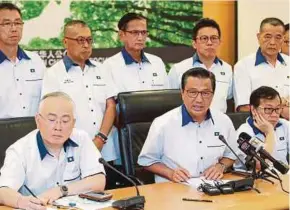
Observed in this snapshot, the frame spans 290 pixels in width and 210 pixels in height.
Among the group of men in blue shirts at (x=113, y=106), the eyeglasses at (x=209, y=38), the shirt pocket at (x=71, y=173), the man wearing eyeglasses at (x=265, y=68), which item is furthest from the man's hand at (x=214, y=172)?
the eyeglasses at (x=209, y=38)

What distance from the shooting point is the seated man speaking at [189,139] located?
2879 mm

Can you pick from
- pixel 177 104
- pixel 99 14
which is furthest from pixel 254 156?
pixel 99 14

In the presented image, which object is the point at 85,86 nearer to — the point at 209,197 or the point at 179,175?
the point at 179,175

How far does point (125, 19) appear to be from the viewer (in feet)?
11.5

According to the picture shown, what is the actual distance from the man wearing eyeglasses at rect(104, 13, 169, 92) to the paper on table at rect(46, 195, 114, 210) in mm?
1281

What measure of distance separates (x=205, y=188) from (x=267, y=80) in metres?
1.51

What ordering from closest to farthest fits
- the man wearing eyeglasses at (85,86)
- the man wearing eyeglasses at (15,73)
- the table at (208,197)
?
the table at (208,197) → the man wearing eyeglasses at (15,73) → the man wearing eyeglasses at (85,86)

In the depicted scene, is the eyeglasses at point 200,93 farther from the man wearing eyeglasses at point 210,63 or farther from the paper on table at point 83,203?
the paper on table at point 83,203

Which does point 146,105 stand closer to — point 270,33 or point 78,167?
point 78,167

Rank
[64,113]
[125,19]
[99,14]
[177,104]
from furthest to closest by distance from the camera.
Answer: [99,14] < [125,19] < [177,104] < [64,113]

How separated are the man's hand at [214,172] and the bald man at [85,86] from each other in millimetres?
743

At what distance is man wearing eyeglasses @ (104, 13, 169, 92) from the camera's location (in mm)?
3480

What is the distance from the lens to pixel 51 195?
90.0 inches

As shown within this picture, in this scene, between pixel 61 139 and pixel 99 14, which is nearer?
pixel 61 139
